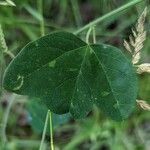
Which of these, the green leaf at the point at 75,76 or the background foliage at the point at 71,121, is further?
the background foliage at the point at 71,121

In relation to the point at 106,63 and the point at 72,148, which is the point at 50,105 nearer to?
the point at 106,63

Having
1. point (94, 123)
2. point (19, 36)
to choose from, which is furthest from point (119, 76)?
point (19, 36)

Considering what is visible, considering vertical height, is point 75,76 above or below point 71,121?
above

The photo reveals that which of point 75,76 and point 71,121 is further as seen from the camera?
point 71,121
